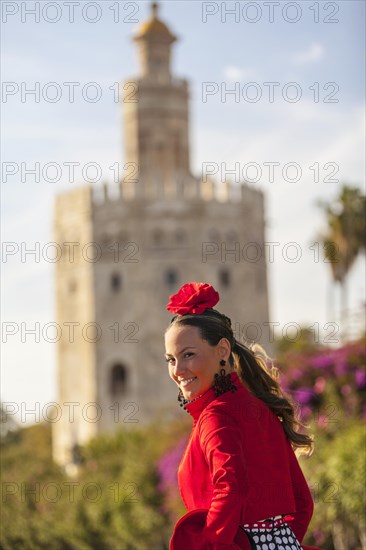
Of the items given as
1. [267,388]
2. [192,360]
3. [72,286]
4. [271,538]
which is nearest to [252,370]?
[267,388]

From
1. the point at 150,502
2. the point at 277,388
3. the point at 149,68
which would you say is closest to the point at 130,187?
the point at 149,68

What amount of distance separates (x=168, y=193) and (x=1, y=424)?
11858mm

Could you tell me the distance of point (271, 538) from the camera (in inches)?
218

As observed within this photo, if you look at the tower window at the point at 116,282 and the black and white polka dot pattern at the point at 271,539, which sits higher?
the tower window at the point at 116,282

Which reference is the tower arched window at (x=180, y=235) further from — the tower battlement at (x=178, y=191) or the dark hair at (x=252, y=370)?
the dark hair at (x=252, y=370)

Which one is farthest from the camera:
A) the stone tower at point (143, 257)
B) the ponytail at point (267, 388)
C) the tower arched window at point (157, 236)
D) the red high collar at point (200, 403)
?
the tower arched window at point (157, 236)

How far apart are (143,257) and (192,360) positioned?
49204mm

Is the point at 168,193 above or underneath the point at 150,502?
above

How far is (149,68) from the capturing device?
188ft

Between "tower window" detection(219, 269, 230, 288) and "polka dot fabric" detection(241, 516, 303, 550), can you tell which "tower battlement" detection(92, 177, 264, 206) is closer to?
"tower window" detection(219, 269, 230, 288)

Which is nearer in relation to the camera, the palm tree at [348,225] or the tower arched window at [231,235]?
the palm tree at [348,225]

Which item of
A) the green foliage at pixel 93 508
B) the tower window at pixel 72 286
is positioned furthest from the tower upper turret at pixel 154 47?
the green foliage at pixel 93 508

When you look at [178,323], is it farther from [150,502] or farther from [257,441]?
[150,502]

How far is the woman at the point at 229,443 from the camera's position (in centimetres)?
534
